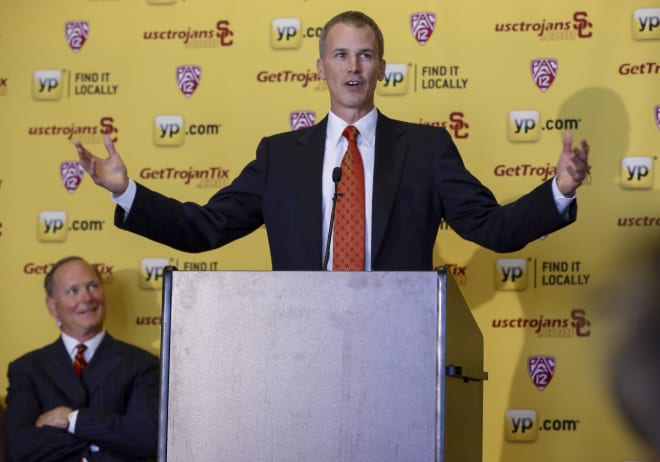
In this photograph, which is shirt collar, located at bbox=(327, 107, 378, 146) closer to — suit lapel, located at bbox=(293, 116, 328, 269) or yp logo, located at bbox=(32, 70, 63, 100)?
suit lapel, located at bbox=(293, 116, 328, 269)

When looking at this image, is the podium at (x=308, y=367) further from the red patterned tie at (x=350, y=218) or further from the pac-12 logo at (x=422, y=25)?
the pac-12 logo at (x=422, y=25)

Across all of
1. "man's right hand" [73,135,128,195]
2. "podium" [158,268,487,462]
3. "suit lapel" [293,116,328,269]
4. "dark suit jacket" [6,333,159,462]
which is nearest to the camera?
"podium" [158,268,487,462]

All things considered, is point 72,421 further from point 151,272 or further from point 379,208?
point 379,208

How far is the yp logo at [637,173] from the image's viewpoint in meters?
4.66

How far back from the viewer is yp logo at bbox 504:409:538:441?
4676mm

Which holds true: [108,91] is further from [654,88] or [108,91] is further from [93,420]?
[654,88]

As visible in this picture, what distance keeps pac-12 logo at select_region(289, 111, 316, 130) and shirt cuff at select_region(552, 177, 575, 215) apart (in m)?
2.23

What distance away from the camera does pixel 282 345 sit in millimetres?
2240

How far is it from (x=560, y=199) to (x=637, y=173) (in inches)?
77.7

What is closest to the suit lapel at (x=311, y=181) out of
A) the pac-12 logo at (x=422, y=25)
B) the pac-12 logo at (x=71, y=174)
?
the pac-12 logo at (x=422, y=25)

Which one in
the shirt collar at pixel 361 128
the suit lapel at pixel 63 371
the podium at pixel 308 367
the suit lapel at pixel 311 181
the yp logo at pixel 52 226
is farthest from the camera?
the yp logo at pixel 52 226

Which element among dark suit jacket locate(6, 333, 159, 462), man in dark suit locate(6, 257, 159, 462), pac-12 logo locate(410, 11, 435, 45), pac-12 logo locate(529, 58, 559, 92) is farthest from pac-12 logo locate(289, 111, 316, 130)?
dark suit jacket locate(6, 333, 159, 462)

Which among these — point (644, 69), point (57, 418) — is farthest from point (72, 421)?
point (644, 69)

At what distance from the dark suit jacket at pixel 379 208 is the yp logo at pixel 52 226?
1924 millimetres
